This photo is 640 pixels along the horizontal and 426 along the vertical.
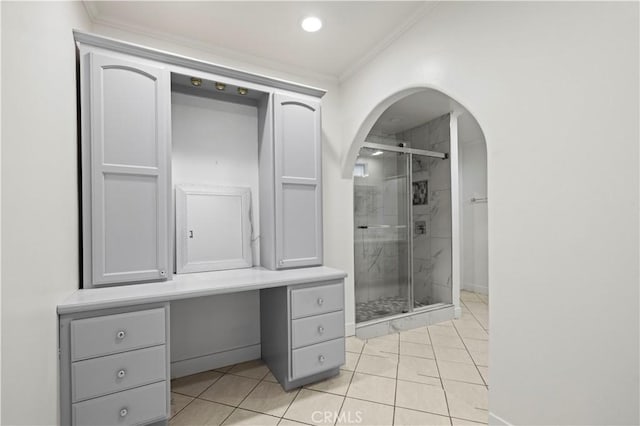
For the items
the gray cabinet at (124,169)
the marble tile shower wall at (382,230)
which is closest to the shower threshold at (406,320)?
the marble tile shower wall at (382,230)

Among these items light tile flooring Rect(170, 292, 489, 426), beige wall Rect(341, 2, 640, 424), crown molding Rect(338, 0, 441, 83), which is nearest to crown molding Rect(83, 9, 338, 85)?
crown molding Rect(338, 0, 441, 83)

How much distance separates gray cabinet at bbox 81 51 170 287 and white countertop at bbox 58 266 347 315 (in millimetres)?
124

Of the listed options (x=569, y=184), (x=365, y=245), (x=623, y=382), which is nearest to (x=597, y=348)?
(x=623, y=382)

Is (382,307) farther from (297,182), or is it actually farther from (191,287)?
(191,287)

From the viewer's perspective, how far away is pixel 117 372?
1.48 m

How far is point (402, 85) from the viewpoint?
86.7 inches

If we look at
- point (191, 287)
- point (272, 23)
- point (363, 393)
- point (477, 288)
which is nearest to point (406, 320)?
point (363, 393)

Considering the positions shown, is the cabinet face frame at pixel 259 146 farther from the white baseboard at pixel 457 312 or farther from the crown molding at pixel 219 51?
the white baseboard at pixel 457 312

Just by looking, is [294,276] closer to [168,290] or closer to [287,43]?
[168,290]

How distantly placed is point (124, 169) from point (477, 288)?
16.1 ft

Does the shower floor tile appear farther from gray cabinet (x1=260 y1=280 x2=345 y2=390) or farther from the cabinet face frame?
the cabinet face frame

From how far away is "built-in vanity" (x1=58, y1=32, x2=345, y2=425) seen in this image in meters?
1.50

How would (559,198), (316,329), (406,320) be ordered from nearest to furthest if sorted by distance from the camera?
(559,198)
(316,329)
(406,320)

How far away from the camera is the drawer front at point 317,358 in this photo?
77.6 inches
